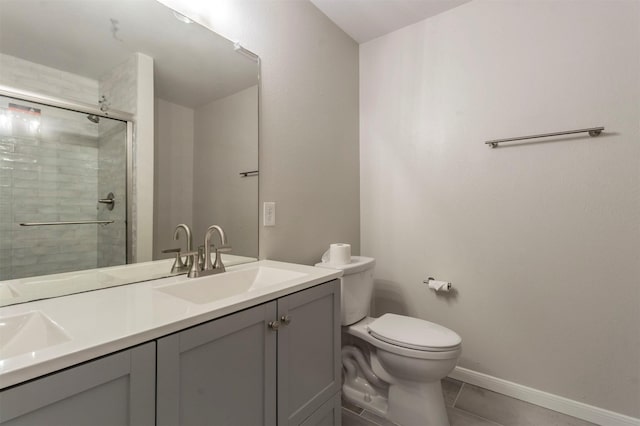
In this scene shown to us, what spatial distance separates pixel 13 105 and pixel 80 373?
0.79m

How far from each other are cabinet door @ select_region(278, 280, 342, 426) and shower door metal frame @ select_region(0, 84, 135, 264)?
0.62m

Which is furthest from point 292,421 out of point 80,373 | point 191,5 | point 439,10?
point 439,10

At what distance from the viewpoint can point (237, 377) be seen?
32.2 inches

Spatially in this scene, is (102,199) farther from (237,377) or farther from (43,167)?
(237,377)

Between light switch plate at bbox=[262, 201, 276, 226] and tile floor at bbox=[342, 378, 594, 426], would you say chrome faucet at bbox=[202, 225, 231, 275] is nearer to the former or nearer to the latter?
light switch plate at bbox=[262, 201, 276, 226]

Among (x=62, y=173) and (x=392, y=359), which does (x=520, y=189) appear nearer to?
(x=392, y=359)

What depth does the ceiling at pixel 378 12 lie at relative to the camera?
1.80 m

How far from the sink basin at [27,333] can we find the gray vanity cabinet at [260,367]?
0.92 ft

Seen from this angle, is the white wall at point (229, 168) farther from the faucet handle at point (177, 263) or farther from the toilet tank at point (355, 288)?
the toilet tank at point (355, 288)

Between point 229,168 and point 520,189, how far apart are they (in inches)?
61.8

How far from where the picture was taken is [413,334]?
1.42 meters

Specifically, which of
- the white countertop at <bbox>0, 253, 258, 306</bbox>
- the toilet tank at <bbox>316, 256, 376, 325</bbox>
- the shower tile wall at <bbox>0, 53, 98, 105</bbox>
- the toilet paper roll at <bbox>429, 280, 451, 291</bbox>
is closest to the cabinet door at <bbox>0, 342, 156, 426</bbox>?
the white countertop at <bbox>0, 253, 258, 306</bbox>

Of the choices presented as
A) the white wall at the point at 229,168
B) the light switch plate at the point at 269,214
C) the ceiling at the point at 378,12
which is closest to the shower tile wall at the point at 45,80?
the white wall at the point at 229,168

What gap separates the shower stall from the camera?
83 cm
